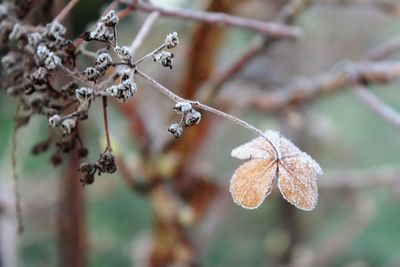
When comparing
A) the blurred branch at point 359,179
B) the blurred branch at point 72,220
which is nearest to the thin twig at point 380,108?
the blurred branch at point 359,179

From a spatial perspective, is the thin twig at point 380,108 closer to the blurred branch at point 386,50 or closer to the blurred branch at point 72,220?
the blurred branch at point 386,50

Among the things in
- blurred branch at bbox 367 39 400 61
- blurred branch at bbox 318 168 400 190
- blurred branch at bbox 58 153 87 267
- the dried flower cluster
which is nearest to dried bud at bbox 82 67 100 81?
the dried flower cluster

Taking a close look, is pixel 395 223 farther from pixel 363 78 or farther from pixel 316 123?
pixel 363 78

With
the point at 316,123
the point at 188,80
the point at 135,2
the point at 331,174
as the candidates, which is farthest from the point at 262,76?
the point at 135,2

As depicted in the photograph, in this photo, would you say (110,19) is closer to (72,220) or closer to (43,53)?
(43,53)

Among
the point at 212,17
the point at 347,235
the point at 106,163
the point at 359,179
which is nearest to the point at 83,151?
the point at 106,163

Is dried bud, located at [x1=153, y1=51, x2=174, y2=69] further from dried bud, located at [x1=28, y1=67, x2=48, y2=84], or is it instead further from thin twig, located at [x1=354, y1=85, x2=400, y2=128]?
thin twig, located at [x1=354, y1=85, x2=400, y2=128]
